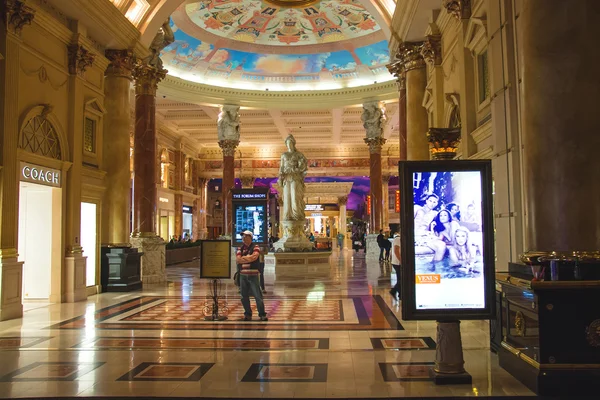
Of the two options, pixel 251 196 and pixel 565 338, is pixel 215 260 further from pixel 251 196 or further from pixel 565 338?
pixel 251 196

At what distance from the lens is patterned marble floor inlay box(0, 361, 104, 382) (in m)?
4.64

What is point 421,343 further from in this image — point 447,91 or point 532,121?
point 447,91

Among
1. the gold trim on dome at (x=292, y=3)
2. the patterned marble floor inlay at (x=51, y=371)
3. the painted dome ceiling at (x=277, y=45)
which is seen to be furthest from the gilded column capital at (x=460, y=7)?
the painted dome ceiling at (x=277, y=45)

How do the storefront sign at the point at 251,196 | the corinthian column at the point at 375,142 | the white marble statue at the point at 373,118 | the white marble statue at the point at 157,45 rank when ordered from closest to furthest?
the white marble statue at the point at 157,45, the storefront sign at the point at 251,196, the corinthian column at the point at 375,142, the white marble statue at the point at 373,118

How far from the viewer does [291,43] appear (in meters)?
22.0

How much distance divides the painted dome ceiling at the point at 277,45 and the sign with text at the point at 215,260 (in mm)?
11637

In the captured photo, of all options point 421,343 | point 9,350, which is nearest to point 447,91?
point 421,343

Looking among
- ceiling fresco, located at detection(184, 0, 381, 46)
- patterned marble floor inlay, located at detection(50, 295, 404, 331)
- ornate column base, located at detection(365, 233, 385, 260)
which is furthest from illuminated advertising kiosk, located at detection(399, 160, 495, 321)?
ornate column base, located at detection(365, 233, 385, 260)

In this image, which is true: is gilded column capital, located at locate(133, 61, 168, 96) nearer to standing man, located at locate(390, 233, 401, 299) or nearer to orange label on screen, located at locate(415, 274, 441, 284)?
standing man, located at locate(390, 233, 401, 299)

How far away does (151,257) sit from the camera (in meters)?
13.5

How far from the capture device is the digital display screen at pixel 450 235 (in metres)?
4.30

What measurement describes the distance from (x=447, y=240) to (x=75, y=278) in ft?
26.3

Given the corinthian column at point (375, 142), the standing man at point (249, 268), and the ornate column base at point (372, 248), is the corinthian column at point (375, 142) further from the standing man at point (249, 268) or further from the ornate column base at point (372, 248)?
the standing man at point (249, 268)

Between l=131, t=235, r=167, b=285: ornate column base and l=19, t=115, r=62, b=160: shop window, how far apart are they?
12.4 feet
